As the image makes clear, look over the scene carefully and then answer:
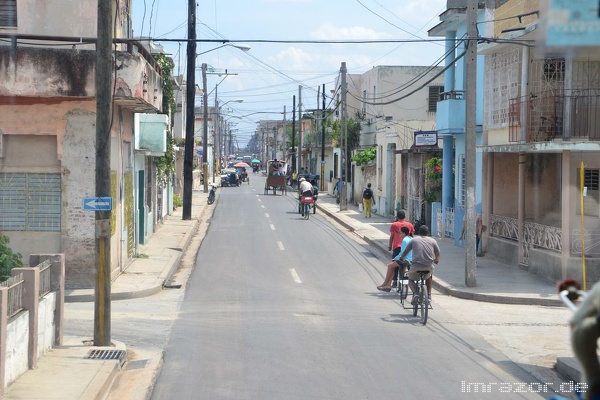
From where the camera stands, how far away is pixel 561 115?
63.5 feet

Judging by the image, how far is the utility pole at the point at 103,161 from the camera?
1166cm

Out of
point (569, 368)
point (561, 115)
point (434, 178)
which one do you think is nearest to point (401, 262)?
point (561, 115)

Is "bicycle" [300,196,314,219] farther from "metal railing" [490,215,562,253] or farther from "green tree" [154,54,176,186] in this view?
"metal railing" [490,215,562,253]

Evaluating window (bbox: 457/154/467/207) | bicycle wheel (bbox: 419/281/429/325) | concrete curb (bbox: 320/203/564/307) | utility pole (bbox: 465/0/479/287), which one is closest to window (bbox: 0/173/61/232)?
bicycle wheel (bbox: 419/281/429/325)

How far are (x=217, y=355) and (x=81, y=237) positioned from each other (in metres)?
6.64

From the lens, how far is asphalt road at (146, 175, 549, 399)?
966cm

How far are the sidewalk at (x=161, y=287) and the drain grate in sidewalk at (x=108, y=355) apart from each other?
0.38 feet

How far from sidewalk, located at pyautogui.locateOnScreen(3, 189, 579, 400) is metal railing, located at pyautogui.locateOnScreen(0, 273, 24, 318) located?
0.80 meters

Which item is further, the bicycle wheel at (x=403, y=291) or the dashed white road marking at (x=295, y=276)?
the dashed white road marking at (x=295, y=276)

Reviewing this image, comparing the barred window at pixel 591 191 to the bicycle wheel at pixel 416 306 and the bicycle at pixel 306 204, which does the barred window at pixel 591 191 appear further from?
the bicycle at pixel 306 204

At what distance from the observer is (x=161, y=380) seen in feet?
33.2

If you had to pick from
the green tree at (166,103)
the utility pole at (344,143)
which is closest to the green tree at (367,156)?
the utility pole at (344,143)

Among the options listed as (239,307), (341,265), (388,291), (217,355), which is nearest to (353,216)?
(341,265)

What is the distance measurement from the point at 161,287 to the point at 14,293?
8.32 metres
